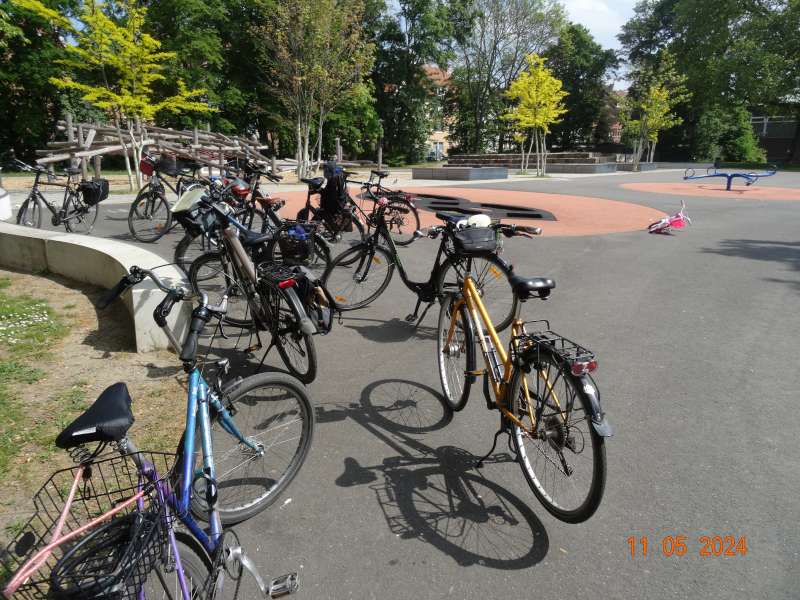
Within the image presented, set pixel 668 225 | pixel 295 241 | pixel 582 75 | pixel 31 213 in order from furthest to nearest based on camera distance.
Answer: pixel 582 75 < pixel 668 225 < pixel 31 213 < pixel 295 241

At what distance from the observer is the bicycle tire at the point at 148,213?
8.52 meters

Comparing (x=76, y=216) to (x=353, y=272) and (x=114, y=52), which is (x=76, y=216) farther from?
(x=114, y=52)

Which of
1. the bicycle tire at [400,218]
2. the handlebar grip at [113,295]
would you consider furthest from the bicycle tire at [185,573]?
the bicycle tire at [400,218]

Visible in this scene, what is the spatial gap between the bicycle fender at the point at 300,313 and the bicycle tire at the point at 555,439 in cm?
148

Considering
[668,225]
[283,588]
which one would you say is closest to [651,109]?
[668,225]

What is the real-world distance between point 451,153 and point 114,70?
41.9 metres

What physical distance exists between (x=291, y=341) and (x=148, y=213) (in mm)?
5893

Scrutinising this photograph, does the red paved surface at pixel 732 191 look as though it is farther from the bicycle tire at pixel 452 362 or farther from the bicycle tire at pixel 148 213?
the bicycle tire at pixel 452 362

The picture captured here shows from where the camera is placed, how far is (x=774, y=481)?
292 cm

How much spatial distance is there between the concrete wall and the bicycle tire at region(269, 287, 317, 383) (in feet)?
2.72

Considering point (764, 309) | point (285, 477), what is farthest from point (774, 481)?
point (764, 309)

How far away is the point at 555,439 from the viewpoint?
2.59 m

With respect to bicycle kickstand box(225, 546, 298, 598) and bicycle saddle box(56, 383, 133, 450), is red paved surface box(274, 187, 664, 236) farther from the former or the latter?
bicycle saddle box(56, 383, 133, 450)

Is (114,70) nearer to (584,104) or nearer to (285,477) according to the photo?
(285,477)
